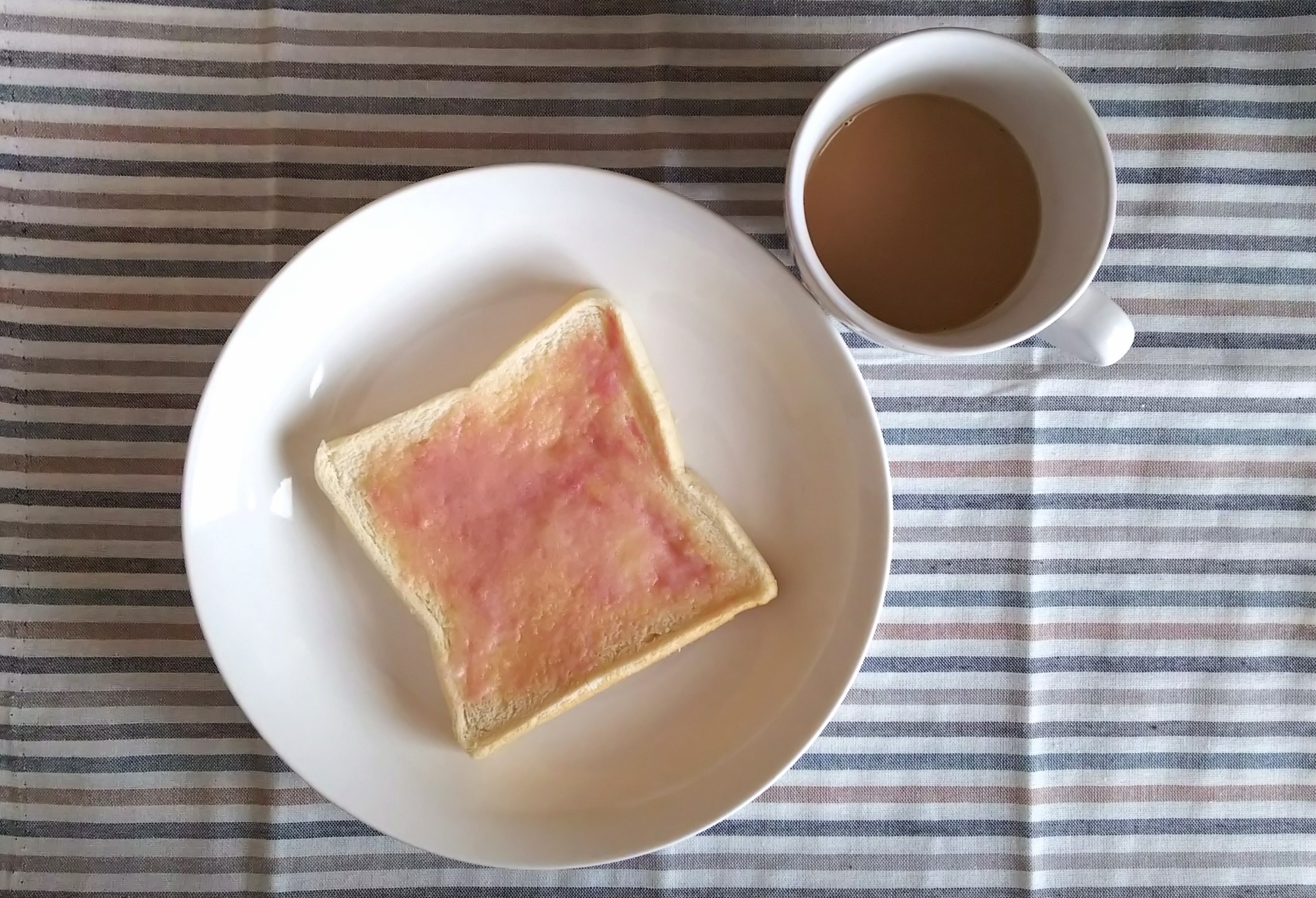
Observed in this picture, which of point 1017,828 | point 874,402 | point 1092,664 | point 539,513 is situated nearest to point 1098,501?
point 1092,664

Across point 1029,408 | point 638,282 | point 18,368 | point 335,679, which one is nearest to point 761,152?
point 638,282

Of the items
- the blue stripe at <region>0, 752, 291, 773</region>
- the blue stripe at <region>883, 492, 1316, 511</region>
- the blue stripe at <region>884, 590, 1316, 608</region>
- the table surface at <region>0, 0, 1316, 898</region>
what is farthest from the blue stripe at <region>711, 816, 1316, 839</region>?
the blue stripe at <region>0, 752, 291, 773</region>

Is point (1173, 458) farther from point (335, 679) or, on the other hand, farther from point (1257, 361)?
point (335, 679)

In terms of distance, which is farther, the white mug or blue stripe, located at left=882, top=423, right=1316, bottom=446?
blue stripe, located at left=882, top=423, right=1316, bottom=446

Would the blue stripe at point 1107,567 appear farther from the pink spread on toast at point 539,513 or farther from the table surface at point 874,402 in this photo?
the pink spread on toast at point 539,513

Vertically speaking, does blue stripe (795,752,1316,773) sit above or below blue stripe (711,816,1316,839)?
above

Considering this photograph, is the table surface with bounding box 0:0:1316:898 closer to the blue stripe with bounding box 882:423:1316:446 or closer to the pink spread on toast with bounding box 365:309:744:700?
the blue stripe with bounding box 882:423:1316:446

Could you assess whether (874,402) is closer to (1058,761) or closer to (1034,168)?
(1034,168)
